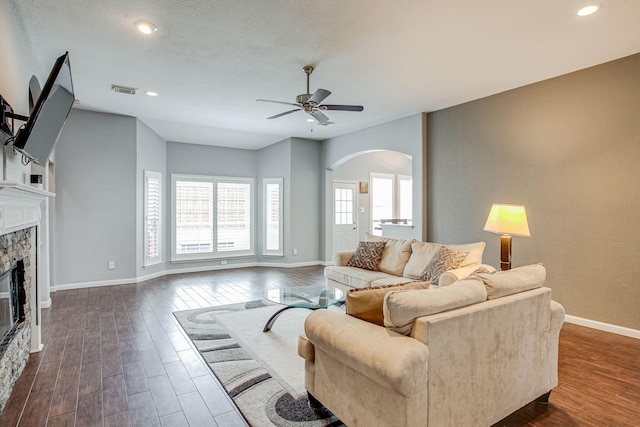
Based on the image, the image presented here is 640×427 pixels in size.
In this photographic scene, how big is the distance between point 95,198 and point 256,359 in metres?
4.43

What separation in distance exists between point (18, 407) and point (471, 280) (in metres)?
3.04

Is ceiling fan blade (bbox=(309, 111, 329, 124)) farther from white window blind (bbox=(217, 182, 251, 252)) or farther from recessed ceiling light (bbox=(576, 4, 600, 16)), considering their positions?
white window blind (bbox=(217, 182, 251, 252))

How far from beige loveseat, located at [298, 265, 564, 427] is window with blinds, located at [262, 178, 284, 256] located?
5.75m

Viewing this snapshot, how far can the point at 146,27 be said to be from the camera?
2982 mm

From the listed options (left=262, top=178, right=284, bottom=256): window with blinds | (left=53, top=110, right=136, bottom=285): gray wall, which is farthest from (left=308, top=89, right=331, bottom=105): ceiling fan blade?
(left=262, top=178, right=284, bottom=256): window with blinds

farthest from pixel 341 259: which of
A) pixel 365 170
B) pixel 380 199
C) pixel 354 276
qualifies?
pixel 380 199

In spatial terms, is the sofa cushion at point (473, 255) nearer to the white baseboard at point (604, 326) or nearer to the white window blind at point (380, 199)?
the white baseboard at point (604, 326)

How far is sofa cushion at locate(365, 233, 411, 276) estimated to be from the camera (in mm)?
4578

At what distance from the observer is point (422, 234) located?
222 inches

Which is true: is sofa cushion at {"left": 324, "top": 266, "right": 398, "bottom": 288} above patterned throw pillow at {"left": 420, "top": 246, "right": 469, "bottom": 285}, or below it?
below

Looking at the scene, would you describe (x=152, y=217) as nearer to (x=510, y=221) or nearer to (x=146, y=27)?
(x=146, y=27)

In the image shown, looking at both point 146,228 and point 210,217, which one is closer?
point 146,228

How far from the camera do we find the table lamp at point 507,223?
351 cm

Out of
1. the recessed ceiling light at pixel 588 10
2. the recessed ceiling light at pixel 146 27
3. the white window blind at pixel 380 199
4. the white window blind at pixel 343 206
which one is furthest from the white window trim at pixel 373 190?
the recessed ceiling light at pixel 146 27
